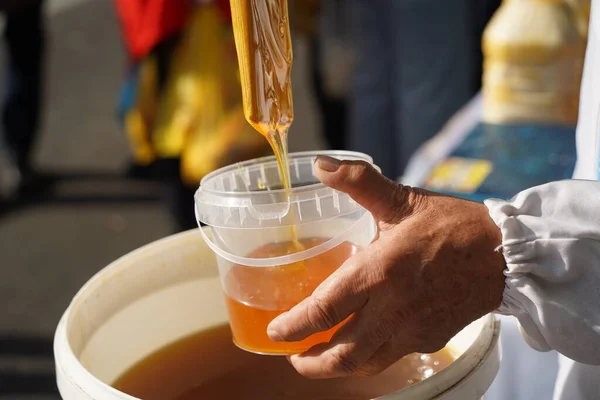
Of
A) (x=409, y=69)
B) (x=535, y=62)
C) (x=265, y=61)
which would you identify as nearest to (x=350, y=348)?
(x=265, y=61)

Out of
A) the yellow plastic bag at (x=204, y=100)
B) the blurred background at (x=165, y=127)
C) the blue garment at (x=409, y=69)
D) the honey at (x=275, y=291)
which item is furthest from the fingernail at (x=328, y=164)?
the blue garment at (x=409, y=69)

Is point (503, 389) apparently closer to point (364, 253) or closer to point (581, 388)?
point (581, 388)

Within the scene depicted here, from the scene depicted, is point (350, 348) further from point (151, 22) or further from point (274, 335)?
point (151, 22)

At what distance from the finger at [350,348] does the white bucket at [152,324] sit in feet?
0.19

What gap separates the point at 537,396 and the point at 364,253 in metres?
0.49

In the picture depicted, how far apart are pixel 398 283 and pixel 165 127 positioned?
61.2 inches

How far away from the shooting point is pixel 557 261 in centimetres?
69

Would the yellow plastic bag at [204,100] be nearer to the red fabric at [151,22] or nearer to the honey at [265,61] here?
the red fabric at [151,22]

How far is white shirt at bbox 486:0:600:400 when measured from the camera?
0.69 meters

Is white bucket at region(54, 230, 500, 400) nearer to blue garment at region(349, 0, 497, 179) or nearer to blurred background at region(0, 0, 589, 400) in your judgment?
blurred background at region(0, 0, 589, 400)

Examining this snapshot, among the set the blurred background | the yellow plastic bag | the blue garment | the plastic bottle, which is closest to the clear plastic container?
the blurred background

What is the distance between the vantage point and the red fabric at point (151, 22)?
6.60ft

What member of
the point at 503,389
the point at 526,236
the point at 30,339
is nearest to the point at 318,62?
the point at 30,339

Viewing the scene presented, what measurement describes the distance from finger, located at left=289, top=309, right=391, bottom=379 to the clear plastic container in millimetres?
50
